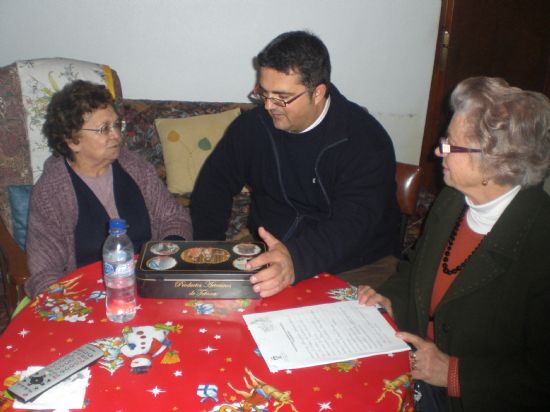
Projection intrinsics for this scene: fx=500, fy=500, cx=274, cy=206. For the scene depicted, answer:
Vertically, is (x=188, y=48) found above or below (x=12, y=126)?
above

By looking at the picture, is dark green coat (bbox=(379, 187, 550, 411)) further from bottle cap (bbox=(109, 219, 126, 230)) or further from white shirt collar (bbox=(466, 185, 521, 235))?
bottle cap (bbox=(109, 219, 126, 230))

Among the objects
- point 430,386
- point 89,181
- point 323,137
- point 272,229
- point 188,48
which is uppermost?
point 188,48

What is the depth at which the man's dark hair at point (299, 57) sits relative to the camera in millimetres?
1759

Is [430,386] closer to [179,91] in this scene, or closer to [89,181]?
[89,181]

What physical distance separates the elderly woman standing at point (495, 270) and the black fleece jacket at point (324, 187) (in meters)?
0.38

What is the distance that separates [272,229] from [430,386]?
909 mm

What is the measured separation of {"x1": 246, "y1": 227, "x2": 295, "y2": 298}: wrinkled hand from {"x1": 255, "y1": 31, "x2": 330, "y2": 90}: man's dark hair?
65 cm

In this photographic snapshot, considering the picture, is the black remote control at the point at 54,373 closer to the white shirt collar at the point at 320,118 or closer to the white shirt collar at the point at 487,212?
the white shirt collar at the point at 487,212

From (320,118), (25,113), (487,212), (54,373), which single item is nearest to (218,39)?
(25,113)

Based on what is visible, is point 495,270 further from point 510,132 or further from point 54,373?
point 54,373

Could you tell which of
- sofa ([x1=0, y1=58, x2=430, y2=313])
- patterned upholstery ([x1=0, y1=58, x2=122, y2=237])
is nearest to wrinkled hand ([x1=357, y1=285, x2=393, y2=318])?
sofa ([x1=0, y1=58, x2=430, y2=313])

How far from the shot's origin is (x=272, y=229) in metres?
2.11

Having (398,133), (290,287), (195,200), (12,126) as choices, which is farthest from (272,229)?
(398,133)

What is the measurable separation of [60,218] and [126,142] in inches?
50.6
